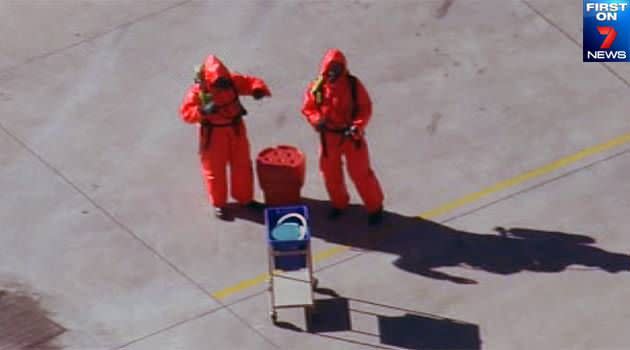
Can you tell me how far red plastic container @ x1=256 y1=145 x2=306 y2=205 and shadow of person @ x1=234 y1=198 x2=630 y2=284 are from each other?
0.33 metres

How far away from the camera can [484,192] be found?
1886cm

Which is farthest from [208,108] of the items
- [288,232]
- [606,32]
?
[606,32]

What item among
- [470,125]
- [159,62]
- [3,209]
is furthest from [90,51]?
[470,125]

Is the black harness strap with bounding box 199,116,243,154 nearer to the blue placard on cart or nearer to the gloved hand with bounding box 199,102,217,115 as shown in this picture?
the gloved hand with bounding box 199,102,217,115

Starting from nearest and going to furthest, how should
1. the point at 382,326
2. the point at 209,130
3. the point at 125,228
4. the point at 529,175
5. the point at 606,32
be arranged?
the point at 382,326, the point at 209,130, the point at 125,228, the point at 529,175, the point at 606,32

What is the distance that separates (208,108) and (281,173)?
1.01 m

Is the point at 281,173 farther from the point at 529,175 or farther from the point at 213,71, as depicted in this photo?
the point at 529,175

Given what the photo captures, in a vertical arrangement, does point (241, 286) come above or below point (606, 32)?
below

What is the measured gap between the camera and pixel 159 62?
20766 mm

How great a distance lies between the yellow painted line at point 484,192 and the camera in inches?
699

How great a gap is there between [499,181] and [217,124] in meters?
3.08

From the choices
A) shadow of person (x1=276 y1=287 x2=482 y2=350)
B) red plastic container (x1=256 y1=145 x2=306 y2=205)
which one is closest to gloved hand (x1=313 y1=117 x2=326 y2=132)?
red plastic container (x1=256 y1=145 x2=306 y2=205)

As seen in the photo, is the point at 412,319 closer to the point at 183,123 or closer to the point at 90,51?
the point at 183,123

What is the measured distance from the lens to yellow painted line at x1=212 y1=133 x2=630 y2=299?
17.8 m
